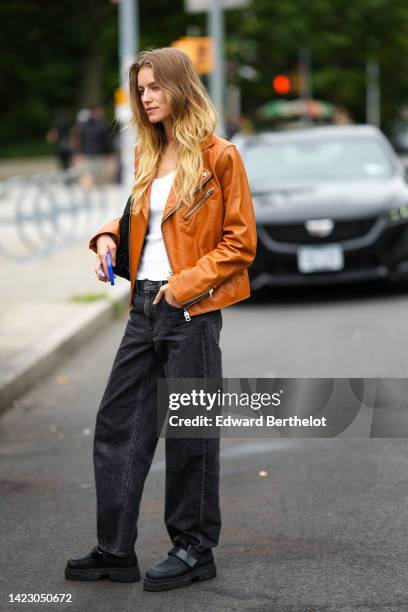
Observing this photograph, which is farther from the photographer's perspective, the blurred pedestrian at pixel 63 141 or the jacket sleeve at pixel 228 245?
the blurred pedestrian at pixel 63 141

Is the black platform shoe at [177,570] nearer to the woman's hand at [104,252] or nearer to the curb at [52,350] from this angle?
the woman's hand at [104,252]

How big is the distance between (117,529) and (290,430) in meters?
0.67

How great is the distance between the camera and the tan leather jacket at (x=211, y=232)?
13.0 feet

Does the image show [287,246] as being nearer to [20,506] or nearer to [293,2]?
[20,506]

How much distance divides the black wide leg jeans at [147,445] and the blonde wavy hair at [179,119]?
336mm

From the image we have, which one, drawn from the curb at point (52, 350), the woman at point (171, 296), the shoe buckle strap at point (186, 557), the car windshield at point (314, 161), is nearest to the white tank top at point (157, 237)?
the woman at point (171, 296)

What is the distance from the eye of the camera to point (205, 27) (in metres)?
43.3

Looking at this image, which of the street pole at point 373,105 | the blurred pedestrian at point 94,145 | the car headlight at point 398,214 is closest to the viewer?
the car headlight at point 398,214

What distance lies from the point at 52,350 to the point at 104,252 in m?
4.35

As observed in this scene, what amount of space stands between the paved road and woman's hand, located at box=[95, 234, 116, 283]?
1051 mm

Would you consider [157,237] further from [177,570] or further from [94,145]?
[94,145]

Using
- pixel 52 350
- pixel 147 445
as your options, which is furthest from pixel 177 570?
pixel 52 350

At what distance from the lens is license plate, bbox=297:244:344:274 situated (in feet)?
35.2

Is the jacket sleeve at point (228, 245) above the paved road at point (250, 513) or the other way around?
above
